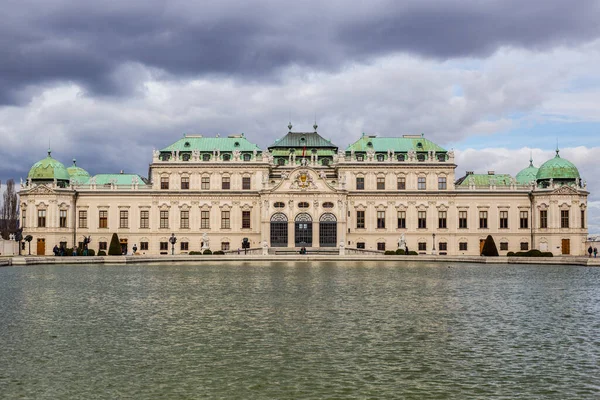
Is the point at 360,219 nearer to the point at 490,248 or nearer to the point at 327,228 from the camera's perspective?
the point at 327,228

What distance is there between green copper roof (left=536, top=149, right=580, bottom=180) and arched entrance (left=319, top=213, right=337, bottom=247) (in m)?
31.2

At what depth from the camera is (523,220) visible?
333 feet

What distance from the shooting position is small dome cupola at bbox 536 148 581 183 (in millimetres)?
99625

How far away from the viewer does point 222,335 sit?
26.6m

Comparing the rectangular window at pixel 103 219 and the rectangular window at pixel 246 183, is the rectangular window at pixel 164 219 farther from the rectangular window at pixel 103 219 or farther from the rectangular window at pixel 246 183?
the rectangular window at pixel 246 183

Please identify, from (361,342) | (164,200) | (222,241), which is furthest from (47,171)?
(361,342)

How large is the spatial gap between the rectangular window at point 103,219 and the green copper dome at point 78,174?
31.2 feet

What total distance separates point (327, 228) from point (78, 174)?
4394cm

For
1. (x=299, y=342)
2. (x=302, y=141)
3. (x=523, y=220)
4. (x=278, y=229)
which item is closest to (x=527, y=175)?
(x=523, y=220)

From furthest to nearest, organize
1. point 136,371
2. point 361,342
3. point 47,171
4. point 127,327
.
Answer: point 47,171 → point 127,327 → point 361,342 → point 136,371

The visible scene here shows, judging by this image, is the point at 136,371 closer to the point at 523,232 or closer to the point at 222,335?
the point at 222,335

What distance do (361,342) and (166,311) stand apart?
11803mm

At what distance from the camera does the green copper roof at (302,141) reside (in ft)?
346

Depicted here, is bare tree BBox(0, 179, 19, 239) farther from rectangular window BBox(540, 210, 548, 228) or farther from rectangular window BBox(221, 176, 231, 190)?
rectangular window BBox(540, 210, 548, 228)
